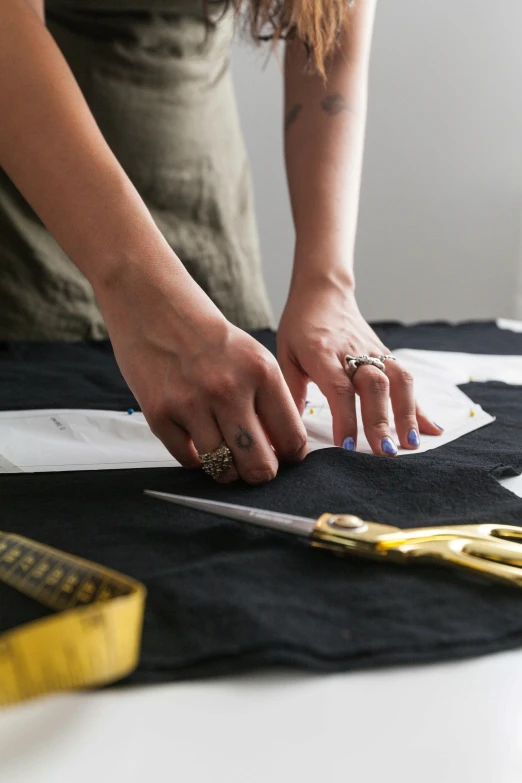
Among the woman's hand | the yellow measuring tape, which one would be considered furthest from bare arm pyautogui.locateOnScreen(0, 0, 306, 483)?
the yellow measuring tape

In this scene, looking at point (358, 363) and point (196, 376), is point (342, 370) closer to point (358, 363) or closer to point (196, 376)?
point (358, 363)

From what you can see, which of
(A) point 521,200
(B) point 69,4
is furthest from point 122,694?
(A) point 521,200

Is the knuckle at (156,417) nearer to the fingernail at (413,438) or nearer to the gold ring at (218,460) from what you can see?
the gold ring at (218,460)

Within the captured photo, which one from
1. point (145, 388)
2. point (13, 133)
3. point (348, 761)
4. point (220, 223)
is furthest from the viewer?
point (220, 223)

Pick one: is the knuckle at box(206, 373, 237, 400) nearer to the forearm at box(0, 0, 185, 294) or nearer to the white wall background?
the forearm at box(0, 0, 185, 294)

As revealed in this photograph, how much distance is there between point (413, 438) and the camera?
30.4 inches

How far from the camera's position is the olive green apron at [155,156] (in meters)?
1.24

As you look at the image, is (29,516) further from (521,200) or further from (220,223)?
(521,200)

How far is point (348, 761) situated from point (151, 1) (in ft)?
4.09

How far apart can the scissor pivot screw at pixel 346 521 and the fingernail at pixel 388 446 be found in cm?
22

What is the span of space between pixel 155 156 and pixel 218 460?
0.85 m

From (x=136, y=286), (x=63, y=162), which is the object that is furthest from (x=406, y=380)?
(x=63, y=162)

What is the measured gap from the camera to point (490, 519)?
0.56 metres

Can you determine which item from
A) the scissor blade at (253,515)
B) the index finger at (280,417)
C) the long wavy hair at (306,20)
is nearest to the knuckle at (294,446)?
the index finger at (280,417)
